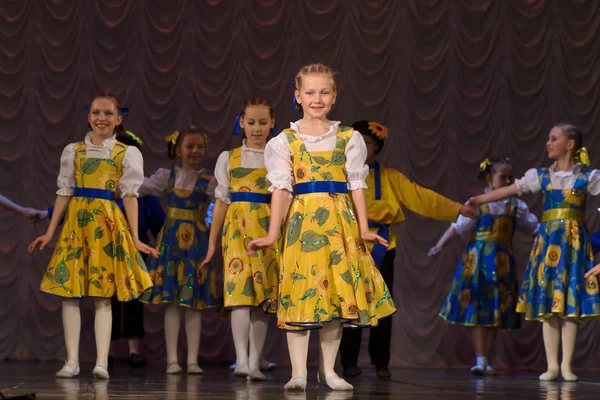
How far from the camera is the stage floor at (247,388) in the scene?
354cm

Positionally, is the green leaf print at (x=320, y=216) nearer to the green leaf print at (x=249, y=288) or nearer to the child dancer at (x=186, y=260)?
the green leaf print at (x=249, y=288)

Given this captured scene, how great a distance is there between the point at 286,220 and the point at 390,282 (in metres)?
1.55

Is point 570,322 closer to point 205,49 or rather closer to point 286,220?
point 286,220

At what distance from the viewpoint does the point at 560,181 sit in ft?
17.6

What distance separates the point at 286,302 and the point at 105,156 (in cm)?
144

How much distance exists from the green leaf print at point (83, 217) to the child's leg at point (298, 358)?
1.35 meters

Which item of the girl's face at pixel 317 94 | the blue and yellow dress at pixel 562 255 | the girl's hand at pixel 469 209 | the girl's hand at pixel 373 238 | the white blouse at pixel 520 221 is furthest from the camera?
the white blouse at pixel 520 221

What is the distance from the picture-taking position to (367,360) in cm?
708

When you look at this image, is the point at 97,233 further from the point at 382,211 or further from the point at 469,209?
the point at 469,209

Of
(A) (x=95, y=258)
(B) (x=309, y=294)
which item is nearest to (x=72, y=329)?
(A) (x=95, y=258)

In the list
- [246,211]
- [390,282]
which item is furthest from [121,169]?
[390,282]

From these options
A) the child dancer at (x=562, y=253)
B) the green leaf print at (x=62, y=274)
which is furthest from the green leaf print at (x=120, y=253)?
the child dancer at (x=562, y=253)

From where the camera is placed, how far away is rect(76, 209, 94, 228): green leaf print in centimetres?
464

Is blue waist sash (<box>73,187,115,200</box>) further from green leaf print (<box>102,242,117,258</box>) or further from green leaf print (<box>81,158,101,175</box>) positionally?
green leaf print (<box>102,242,117,258</box>)
